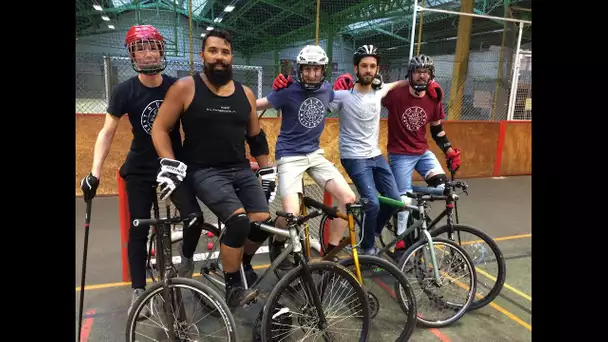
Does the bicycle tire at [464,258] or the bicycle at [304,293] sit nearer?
the bicycle at [304,293]

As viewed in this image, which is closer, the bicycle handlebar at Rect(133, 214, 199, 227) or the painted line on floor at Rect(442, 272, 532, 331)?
the bicycle handlebar at Rect(133, 214, 199, 227)

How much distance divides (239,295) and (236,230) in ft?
1.57

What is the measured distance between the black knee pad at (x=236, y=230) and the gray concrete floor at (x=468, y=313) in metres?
0.87

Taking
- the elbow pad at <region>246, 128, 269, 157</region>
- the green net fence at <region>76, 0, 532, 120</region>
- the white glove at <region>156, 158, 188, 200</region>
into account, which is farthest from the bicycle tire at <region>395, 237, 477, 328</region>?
the green net fence at <region>76, 0, 532, 120</region>

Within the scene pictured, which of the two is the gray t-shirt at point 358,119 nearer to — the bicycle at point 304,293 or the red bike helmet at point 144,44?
the bicycle at point 304,293

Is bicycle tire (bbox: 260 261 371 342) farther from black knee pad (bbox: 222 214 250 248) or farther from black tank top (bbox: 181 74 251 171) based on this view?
black tank top (bbox: 181 74 251 171)

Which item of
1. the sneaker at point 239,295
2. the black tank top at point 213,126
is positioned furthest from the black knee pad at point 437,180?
the sneaker at point 239,295

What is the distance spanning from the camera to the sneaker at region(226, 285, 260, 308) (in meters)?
2.58

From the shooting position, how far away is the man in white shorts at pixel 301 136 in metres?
3.23

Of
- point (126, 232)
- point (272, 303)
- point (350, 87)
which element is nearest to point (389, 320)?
point (272, 303)

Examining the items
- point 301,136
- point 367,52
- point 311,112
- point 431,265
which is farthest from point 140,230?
point 367,52

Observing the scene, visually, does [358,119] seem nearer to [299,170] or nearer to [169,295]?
[299,170]
